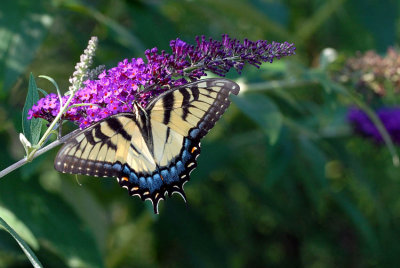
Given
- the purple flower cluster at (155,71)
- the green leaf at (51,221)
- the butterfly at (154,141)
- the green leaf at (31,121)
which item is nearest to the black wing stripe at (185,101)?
the butterfly at (154,141)

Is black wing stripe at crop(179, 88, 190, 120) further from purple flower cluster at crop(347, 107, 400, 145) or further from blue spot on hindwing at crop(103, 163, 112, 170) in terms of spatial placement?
purple flower cluster at crop(347, 107, 400, 145)

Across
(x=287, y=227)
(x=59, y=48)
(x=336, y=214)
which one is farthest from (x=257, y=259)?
(x=59, y=48)

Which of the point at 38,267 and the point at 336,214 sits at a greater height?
the point at 336,214

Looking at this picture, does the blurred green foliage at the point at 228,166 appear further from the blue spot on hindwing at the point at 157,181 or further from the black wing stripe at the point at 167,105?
the black wing stripe at the point at 167,105

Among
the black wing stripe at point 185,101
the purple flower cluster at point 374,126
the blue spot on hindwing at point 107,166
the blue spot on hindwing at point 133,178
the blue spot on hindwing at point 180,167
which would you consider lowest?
the blue spot on hindwing at point 107,166

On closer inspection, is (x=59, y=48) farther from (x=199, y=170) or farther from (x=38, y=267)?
(x=38, y=267)

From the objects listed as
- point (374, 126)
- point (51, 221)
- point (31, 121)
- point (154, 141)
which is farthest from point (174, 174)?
point (374, 126)

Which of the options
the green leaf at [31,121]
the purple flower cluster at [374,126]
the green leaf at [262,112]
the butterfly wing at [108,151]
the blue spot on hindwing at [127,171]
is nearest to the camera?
the green leaf at [31,121]
